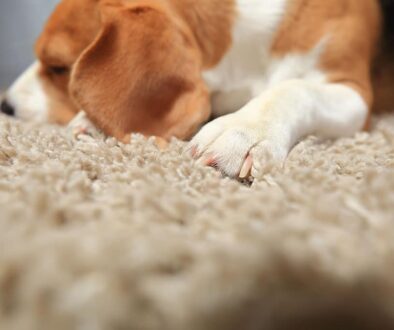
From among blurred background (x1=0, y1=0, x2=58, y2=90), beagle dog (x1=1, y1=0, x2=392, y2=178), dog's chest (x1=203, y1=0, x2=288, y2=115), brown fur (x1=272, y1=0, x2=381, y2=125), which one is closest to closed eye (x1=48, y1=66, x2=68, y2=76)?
beagle dog (x1=1, y1=0, x2=392, y2=178)

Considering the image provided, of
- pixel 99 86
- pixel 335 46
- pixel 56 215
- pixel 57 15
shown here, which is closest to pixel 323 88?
pixel 335 46

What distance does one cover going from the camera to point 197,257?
0.32 metres

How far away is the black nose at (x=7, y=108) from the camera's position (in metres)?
1.25

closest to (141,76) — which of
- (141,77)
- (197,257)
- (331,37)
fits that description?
(141,77)

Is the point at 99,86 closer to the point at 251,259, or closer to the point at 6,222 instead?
the point at 6,222

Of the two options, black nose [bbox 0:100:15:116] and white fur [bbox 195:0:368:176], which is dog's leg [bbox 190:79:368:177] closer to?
white fur [bbox 195:0:368:176]

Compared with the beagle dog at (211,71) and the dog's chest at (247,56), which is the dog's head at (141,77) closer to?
the beagle dog at (211,71)

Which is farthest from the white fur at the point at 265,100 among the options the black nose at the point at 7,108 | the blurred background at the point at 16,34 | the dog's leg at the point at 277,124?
the blurred background at the point at 16,34

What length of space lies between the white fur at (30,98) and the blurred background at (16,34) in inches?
37.5

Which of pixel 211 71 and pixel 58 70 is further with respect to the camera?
pixel 58 70

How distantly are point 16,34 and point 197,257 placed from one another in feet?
7.15

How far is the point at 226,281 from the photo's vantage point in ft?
0.95

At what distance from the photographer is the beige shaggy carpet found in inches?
11.1

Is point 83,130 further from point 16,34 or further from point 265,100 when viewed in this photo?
point 16,34
